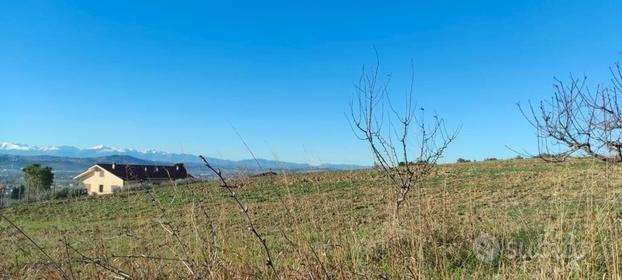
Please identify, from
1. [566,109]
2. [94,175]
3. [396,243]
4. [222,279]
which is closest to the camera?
[222,279]

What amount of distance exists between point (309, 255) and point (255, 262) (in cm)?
79

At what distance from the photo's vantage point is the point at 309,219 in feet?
13.1

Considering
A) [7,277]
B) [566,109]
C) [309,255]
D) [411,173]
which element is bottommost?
[7,277]

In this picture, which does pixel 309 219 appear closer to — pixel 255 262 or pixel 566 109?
pixel 255 262

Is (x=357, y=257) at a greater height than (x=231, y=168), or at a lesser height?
lesser

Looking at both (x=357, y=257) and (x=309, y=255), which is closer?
(x=309, y=255)

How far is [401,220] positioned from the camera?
422cm

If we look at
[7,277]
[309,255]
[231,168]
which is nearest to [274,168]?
[231,168]

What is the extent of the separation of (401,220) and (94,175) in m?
58.0

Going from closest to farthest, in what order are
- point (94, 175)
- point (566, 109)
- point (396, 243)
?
point (396, 243)
point (566, 109)
point (94, 175)

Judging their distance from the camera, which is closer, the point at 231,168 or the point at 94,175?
the point at 231,168

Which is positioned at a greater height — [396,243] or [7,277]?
[396,243]

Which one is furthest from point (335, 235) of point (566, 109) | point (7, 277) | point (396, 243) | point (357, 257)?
point (566, 109)

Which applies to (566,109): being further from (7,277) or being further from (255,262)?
(7,277)
